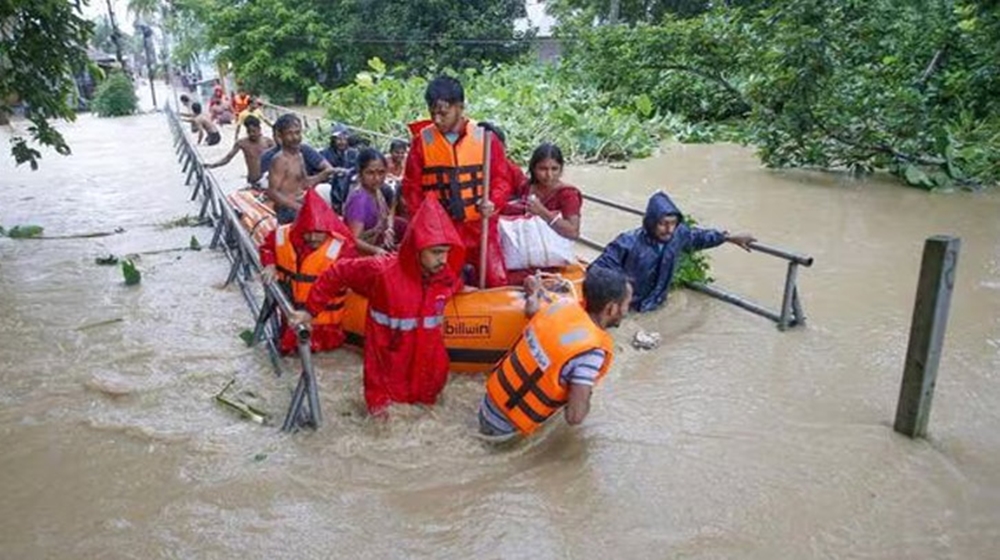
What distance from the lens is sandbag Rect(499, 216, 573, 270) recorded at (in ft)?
16.4

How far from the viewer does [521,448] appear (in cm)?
383

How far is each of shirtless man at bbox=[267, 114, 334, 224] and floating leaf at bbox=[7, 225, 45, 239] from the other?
466cm

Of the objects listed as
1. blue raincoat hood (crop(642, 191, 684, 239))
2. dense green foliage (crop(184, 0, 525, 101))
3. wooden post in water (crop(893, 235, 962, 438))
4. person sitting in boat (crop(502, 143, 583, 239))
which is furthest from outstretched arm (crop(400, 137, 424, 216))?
dense green foliage (crop(184, 0, 525, 101))

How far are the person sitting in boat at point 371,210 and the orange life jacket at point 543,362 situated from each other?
2.02m

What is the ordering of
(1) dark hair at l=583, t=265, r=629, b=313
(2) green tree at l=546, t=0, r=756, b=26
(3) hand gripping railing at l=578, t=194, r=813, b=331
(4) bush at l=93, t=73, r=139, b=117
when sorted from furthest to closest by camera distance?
(4) bush at l=93, t=73, r=139, b=117
(2) green tree at l=546, t=0, r=756, b=26
(3) hand gripping railing at l=578, t=194, r=813, b=331
(1) dark hair at l=583, t=265, r=629, b=313

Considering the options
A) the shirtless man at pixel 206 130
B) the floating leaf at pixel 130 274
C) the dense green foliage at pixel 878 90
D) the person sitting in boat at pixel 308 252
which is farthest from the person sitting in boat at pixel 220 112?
the person sitting in boat at pixel 308 252

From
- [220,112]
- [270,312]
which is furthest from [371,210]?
[220,112]

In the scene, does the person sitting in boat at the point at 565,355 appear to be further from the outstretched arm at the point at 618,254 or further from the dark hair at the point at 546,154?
the outstretched arm at the point at 618,254

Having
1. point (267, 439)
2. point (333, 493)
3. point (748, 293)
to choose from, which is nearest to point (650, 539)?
point (333, 493)

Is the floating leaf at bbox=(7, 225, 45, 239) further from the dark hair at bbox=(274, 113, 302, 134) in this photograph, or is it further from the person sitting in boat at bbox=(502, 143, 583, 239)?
the person sitting in boat at bbox=(502, 143, 583, 239)

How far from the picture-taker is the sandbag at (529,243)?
16.4ft

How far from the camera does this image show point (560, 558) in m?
3.07

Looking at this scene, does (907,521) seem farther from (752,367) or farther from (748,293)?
(748,293)

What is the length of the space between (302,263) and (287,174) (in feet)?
6.68
